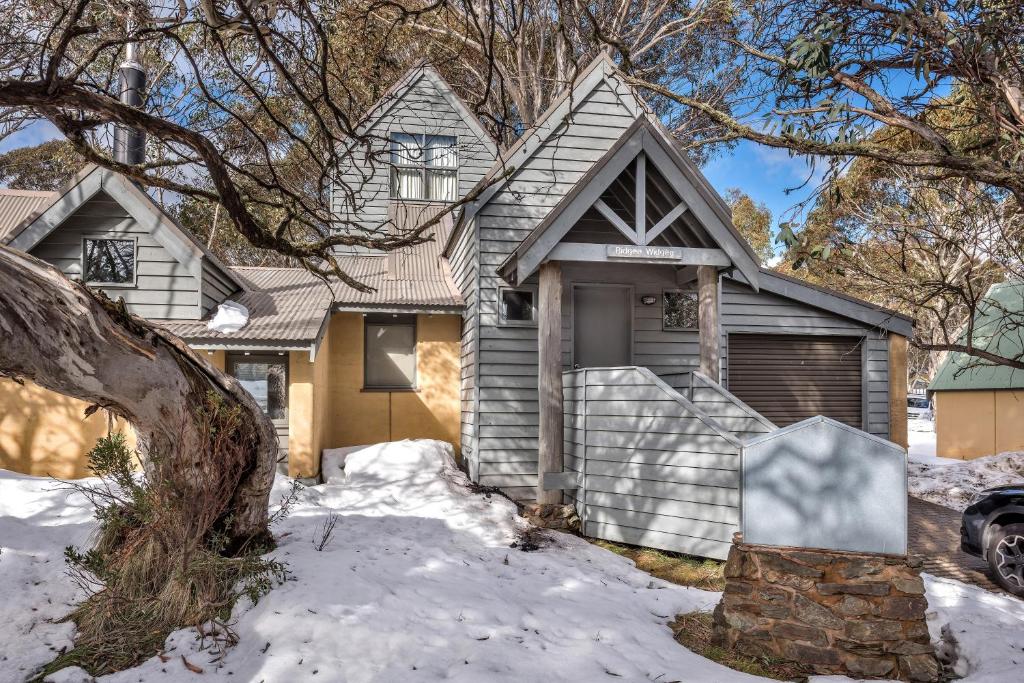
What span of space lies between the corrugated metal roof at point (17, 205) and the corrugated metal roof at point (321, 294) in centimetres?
459

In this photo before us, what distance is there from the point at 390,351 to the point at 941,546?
922 centimetres

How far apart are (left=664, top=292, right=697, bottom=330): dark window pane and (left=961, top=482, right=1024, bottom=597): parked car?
195 inches

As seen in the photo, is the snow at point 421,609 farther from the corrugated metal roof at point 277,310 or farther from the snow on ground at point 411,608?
the corrugated metal roof at point 277,310

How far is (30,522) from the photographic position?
21.3 ft

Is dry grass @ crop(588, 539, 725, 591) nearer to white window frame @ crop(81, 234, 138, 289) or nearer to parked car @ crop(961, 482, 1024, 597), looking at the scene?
parked car @ crop(961, 482, 1024, 597)

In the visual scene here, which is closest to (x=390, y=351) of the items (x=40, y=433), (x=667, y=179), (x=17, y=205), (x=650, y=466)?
(x=40, y=433)

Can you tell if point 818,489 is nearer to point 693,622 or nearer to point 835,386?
point 693,622

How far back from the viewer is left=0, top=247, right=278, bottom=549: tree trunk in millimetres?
3498

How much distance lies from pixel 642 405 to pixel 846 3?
15.6 ft

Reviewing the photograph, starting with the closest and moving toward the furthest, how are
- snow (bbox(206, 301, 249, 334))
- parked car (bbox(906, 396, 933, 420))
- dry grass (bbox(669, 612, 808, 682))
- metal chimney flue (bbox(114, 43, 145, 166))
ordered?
dry grass (bbox(669, 612, 808, 682))
snow (bbox(206, 301, 249, 334))
metal chimney flue (bbox(114, 43, 145, 166))
parked car (bbox(906, 396, 933, 420))

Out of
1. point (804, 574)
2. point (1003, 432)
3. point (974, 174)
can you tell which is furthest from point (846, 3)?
point (1003, 432)

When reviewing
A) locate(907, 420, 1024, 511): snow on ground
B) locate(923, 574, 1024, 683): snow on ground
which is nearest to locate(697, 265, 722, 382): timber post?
locate(923, 574, 1024, 683): snow on ground

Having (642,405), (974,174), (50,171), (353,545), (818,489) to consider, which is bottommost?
(353,545)

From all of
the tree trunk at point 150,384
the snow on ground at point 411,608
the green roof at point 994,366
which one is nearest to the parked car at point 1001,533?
the snow on ground at point 411,608
